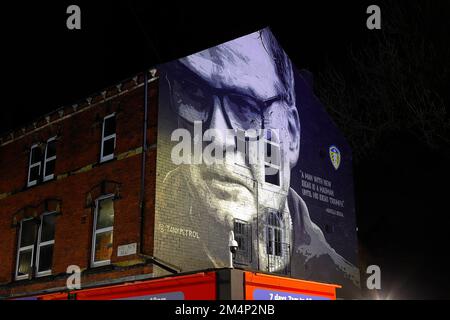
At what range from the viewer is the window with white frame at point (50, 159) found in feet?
55.1

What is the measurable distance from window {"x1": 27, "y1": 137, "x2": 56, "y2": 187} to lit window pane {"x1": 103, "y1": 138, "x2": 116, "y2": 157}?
95.8 inches

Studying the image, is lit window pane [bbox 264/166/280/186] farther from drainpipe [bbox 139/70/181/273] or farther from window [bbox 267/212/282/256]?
drainpipe [bbox 139/70/181/273]

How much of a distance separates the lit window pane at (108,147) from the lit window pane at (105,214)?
4.91ft

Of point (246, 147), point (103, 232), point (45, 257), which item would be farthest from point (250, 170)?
point (45, 257)

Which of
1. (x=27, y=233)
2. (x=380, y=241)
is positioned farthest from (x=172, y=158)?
(x=380, y=241)

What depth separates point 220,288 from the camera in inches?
304

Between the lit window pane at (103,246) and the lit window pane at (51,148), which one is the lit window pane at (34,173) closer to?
the lit window pane at (51,148)

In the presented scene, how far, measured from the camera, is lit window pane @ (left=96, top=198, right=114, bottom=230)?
1433 centimetres

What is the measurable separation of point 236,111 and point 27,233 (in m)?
8.07

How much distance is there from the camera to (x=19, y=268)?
54.4 feet

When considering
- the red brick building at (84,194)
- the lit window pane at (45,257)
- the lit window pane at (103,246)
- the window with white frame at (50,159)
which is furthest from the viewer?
the window with white frame at (50,159)

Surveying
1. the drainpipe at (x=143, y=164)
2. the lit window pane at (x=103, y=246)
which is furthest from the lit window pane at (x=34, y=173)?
the drainpipe at (x=143, y=164)

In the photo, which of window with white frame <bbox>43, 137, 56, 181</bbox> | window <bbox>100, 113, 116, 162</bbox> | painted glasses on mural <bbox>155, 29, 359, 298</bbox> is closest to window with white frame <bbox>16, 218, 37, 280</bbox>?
window with white frame <bbox>43, 137, 56, 181</bbox>

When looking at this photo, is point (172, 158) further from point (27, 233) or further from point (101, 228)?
point (27, 233)
